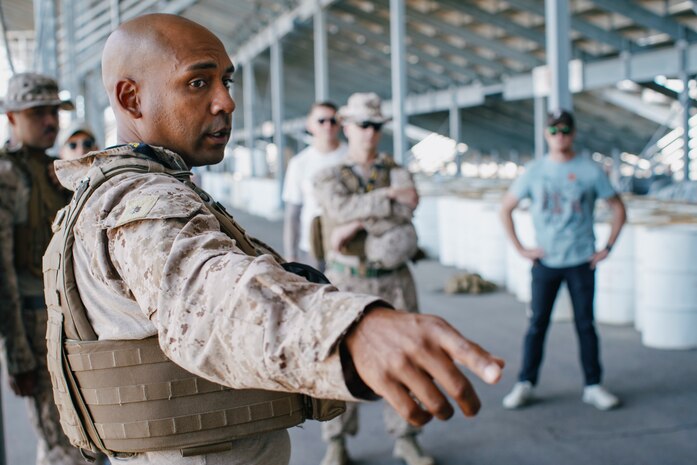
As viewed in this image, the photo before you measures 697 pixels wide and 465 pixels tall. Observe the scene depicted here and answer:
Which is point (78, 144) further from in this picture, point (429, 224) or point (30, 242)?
point (429, 224)

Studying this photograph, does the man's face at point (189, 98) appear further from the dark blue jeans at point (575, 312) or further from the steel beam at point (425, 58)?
the steel beam at point (425, 58)

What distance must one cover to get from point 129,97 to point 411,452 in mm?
2965

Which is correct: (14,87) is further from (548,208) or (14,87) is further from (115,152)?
(548,208)

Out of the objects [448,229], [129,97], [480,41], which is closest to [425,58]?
[480,41]

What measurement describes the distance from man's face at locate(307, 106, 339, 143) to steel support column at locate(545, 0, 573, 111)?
8.32 feet

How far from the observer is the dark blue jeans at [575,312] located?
477 centimetres

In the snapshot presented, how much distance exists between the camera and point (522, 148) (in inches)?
992

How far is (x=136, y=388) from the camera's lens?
58.7 inches

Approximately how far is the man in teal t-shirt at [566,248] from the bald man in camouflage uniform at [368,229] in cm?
118

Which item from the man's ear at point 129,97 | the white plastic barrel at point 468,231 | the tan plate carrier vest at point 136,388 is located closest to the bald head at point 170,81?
the man's ear at point 129,97

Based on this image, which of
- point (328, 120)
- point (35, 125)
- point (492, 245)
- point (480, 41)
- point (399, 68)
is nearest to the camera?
point (35, 125)

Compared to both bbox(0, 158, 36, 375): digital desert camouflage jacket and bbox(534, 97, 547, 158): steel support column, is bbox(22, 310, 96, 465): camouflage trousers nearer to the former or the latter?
bbox(0, 158, 36, 375): digital desert camouflage jacket

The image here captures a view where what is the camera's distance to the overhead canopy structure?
42.9 ft

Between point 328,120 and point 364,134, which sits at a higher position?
point 328,120
